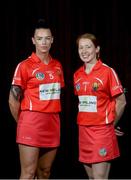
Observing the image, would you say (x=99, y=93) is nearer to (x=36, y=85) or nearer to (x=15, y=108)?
(x=36, y=85)

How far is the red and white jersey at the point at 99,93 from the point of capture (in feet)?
8.48

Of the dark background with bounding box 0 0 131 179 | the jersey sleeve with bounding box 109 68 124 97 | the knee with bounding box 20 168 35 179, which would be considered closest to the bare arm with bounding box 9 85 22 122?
the knee with bounding box 20 168 35 179

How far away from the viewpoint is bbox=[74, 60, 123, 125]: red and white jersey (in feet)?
8.48

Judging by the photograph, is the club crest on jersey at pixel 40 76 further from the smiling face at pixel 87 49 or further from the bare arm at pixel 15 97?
the smiling face at pixel 87 49

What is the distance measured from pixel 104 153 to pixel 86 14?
1.39 m

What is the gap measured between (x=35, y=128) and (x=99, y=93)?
446mm

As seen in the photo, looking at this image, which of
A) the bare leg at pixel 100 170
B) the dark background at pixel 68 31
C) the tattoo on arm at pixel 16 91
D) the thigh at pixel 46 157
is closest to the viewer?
the bare leg at pixel 100 170

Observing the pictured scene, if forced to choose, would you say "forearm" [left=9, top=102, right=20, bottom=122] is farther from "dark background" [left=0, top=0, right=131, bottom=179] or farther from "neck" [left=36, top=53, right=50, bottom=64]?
"dark background" [left=0, top=0, right=131, bottom=179]

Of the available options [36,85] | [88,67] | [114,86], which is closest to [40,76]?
[36,85]

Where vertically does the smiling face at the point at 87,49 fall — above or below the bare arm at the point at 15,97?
above

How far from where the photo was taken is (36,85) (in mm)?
2674

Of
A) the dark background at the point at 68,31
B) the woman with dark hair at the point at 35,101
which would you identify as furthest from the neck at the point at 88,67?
the dark background at the point at 68,31

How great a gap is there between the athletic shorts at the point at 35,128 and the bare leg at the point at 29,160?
33 mm

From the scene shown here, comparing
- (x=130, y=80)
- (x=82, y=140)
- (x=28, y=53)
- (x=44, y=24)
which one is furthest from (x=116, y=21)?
(x=82, y=140)
